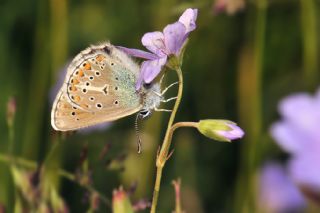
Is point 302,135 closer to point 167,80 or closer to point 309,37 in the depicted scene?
point 309,37

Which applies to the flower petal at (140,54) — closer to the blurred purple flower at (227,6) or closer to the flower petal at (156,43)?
the flower petal at (156,43)

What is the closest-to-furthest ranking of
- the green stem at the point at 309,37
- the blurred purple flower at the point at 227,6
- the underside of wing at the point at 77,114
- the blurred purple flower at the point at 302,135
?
the underside of wing at the point at 77,114 → the blurred purple flower at the point at 227,6 → the blurred purple flower at the point at 302,135 → the green stem at the point at 309,37

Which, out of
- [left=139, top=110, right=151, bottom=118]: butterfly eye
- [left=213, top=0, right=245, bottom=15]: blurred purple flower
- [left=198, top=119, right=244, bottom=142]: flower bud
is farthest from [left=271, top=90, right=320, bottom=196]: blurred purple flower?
[left=198, top=119, right=244, bottom=142]: flower bud

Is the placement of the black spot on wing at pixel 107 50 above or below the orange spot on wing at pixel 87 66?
above

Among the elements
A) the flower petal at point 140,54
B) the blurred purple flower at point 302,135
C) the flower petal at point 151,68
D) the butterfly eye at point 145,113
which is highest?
the flower petal at point 140,54

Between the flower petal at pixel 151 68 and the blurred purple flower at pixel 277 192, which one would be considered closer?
the flower petal at pixel 151 68

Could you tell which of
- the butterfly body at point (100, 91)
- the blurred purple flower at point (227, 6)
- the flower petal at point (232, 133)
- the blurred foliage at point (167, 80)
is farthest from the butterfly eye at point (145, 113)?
the blurred foliage at point (167, 80)
